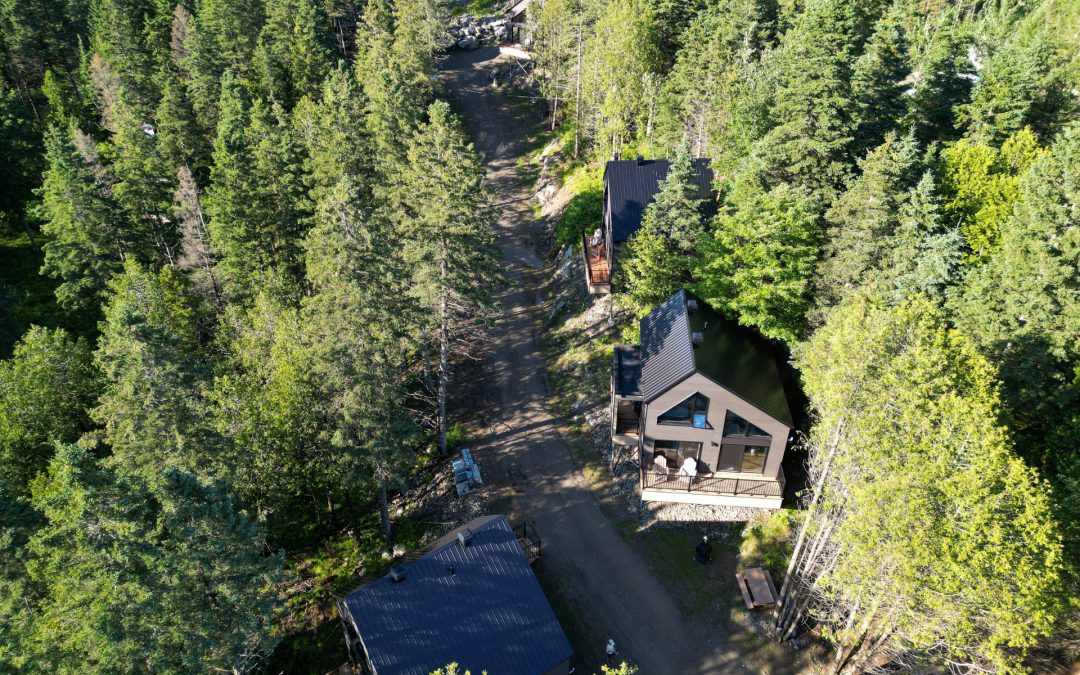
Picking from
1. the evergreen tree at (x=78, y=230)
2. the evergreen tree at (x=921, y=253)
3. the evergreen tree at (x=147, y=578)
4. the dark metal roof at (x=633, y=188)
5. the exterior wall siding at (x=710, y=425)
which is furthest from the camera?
the evergreen tree at (x=78, y=230)

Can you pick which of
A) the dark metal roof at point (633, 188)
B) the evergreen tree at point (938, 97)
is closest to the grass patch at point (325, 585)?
the dark metal roof at point (633, 188)

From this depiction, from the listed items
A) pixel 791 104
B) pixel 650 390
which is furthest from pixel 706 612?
pixel 791 104

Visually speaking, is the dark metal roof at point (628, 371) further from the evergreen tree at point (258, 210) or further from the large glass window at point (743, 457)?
the evergreen tree at point (258, 210)

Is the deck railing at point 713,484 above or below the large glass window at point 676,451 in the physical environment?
below

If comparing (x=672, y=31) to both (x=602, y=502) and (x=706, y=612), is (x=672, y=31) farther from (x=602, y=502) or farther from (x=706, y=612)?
(x=706, y=612)

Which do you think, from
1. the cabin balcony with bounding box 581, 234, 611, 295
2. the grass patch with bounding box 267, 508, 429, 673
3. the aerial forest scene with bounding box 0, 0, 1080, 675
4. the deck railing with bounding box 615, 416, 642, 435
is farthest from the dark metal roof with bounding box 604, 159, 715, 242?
the grass patch with bounding box 267, 508, 429, 673

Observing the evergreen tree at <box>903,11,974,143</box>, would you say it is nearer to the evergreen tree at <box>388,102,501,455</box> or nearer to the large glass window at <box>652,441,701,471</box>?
the large glass window at <box>652,441,701,471</box>
